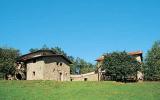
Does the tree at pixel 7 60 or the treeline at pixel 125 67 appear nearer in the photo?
the treeline at pixel 125 67

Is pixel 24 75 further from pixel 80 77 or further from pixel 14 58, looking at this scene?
pixel 80 77

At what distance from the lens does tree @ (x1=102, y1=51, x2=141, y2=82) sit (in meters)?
63.6

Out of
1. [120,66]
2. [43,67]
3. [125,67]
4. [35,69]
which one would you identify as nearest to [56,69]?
[43,67]

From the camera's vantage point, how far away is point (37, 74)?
205 ft

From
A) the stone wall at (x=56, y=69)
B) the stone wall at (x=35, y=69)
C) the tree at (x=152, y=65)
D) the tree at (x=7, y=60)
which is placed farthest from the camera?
the tree at (x=152, y=65)

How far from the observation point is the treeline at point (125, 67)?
6378 cm

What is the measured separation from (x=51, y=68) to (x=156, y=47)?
3197 centimetres

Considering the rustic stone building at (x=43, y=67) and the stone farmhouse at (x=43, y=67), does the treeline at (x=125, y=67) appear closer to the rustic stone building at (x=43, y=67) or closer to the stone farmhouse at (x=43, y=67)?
the stone farmhouse at (x=43, y=67)

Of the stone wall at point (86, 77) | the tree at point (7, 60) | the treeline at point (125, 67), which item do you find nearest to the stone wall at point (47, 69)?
the tree at point (7, 60)

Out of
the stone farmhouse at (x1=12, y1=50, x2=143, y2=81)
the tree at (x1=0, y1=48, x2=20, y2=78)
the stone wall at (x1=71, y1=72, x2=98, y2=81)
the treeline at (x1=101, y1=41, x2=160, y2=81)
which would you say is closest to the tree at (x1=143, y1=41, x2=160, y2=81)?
the treeline at (x1=101, y1=41, x2=160, y2=81)

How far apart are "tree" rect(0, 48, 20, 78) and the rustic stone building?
1.84 meters

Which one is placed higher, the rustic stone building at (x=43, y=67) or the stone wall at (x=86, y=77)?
the rustic stone building at (x=43, y=67)

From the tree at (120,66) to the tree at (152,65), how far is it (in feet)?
13.0

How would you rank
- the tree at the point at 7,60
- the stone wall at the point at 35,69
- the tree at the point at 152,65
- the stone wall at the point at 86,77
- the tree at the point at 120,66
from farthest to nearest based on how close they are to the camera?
the stone wall at the point at 86,77 < the tree at the point at 152,65 < the tree at the point at 7,60 < the tree at the point at 120,66 < the stone wall at the point at 35,69
